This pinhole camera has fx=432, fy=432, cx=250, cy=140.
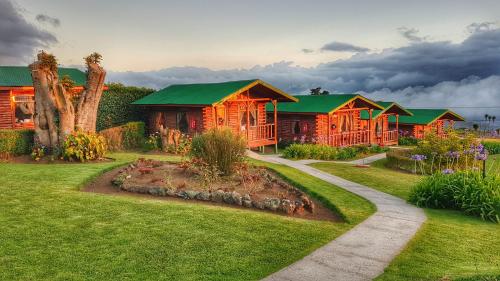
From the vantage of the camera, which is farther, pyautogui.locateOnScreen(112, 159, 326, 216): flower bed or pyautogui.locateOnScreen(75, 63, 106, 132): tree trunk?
pyautogui.locateOnScreen(75, 63, 106, 132): tree trunk

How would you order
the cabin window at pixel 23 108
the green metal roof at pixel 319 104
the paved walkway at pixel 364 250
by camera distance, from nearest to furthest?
the paved walkway at pixel 364 250 → the cabin window at pixel 23 108 → the green metal roof at pixel 319 104

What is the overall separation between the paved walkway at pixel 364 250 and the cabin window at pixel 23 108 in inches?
947

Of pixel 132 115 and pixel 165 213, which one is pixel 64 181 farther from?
pixel 132 115

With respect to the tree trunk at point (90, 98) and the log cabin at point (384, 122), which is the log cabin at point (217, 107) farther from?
the log cabin at point (384, 122)

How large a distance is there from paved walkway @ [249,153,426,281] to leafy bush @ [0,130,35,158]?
1535cm

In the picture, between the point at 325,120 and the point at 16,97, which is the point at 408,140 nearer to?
the point at 325,120

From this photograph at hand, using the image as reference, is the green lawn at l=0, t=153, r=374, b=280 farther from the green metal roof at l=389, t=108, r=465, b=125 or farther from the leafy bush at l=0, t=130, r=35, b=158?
the green metal roof at l=389, t=108, r=465, b=125

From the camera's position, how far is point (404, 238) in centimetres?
917

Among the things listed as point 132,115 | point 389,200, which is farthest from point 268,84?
point 389,200

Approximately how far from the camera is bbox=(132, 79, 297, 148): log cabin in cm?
2638

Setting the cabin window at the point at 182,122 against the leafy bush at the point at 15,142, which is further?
the cabin window at the point at 182,122

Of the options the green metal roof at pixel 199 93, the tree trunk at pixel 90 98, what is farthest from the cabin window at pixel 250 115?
the tree trunk at pixel 90 98

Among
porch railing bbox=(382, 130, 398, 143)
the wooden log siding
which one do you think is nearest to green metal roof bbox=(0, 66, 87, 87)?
the wooden log siding

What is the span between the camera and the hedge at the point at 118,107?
29406mm
